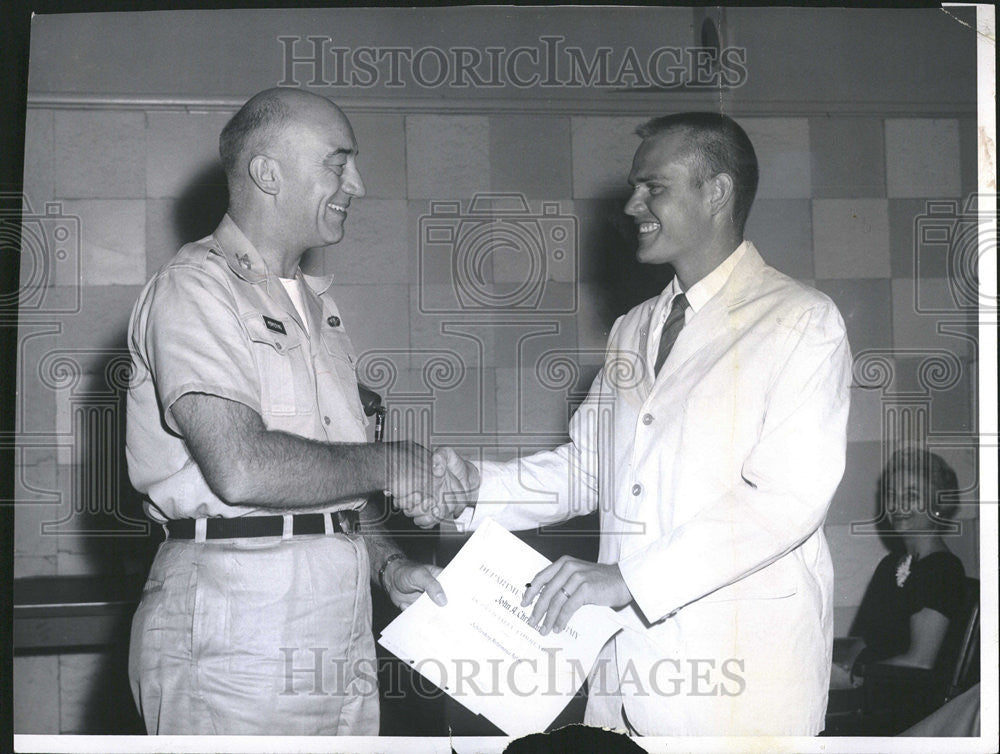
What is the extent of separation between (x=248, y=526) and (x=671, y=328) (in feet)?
3.45

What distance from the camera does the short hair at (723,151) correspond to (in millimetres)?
2350

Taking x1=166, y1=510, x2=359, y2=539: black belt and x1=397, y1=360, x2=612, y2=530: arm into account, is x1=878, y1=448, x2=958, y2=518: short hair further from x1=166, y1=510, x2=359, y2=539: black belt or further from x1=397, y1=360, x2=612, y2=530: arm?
x1=166, y1=510, x2=359, y2=539: black belt

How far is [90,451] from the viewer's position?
2.42 m

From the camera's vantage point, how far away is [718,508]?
85.7 inches

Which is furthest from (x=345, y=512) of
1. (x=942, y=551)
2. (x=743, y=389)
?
(x=942, y=551)

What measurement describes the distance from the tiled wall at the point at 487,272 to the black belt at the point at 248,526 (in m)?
0.36

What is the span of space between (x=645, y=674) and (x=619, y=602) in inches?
7.0

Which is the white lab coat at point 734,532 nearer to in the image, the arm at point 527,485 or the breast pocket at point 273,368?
the arm at point 527,485

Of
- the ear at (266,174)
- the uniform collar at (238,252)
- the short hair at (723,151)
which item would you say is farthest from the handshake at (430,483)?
the short hair at (723,151)

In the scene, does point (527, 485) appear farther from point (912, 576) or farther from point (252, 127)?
point (252, 127)

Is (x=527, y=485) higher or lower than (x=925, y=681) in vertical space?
higher

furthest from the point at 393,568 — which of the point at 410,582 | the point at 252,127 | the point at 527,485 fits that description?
the point at 252,127

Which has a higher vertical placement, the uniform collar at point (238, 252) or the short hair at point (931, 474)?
the uniform collar at point (238, 252)

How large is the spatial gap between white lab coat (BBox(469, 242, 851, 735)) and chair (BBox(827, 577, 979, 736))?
15cm
